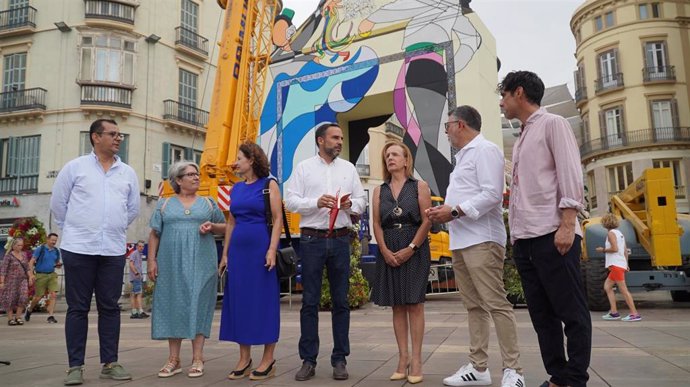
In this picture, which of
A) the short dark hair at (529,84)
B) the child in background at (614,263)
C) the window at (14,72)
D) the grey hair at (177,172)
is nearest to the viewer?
the short dark hair at (529,84)

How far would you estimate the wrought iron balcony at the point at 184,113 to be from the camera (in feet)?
75.7

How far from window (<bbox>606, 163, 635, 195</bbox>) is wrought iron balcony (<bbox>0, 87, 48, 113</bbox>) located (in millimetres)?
27192

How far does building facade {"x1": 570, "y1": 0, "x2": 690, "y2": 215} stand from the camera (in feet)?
94.6

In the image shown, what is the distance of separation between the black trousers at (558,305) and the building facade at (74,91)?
20413 millimetres

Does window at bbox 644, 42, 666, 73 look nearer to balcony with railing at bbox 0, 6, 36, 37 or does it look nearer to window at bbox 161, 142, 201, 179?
window at bbox 161, 142, 201, 179

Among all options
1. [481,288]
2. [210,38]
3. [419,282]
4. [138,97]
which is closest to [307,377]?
[419,282]

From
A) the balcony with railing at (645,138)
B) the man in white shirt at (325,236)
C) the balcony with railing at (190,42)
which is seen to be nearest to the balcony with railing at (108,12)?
the balcony with railing at (190,42)

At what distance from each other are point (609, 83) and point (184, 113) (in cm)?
2226

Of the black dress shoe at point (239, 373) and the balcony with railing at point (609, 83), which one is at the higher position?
the balcony with railing at point (609, 83)

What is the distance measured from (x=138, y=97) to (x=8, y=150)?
5.34 meters

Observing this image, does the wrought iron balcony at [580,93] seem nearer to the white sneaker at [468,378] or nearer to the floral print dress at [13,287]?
the floral print dress at [13,287]

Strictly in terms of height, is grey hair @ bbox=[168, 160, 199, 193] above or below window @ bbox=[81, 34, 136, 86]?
below

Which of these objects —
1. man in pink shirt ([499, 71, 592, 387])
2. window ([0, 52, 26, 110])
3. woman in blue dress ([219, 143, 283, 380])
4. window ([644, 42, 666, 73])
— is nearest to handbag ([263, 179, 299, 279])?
woman in blue dress ([219, 143, 283, 380])

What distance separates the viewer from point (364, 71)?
54.3 ft
